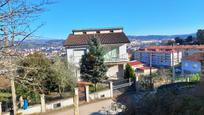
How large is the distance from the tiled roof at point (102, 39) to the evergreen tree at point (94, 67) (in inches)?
221

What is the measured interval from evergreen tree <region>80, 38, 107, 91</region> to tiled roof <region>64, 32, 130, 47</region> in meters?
5.61

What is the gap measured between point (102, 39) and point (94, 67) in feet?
25.2

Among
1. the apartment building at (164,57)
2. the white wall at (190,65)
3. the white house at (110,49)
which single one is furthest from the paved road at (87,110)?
the apartment building at (164,57)

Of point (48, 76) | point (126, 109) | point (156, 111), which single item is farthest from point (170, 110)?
point (48, 76)

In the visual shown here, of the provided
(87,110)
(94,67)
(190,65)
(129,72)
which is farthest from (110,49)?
(190,65)

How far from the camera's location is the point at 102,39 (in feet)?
119

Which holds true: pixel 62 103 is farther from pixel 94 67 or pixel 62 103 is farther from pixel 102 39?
pixel 102 39

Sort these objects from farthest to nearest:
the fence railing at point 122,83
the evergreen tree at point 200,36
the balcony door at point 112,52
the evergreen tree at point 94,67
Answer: the evergreen tree at point 200,36
the balcony door at point 112,52
the evergreen tree at point 94,67
the fence railing at point 122,83

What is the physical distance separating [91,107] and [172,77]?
1067cm

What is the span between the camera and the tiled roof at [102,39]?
117ft

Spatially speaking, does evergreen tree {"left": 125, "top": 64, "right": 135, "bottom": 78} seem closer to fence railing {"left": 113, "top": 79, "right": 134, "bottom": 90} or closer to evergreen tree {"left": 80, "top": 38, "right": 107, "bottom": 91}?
fence railing {"left": 113, "top": 79, "right": 134, "bottom": 90}

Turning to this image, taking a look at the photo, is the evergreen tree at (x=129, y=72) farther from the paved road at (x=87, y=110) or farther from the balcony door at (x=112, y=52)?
the paved road at (x=87, y=110)

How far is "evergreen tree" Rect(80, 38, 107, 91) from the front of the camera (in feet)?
95.1

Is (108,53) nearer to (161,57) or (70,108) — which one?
(70,108)
